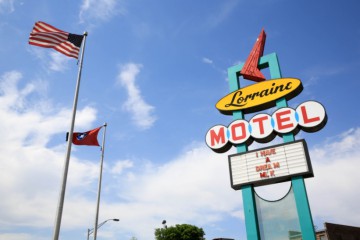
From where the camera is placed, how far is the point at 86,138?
19375mm

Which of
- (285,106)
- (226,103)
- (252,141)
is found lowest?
(252,141)

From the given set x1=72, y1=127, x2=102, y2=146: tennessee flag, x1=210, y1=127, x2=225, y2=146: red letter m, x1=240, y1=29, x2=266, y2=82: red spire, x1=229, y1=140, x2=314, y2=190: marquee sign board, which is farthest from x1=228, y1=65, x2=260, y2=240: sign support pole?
x1=72, y1=127, x2=102, y2=146: tennessee flag

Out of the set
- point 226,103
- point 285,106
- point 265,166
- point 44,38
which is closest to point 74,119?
point 44,38

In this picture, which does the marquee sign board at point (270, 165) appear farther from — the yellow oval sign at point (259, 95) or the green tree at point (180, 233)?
the green tree at point (180, 233)

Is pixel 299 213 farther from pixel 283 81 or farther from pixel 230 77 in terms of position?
pixel 230 77

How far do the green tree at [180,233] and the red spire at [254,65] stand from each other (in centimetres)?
3938

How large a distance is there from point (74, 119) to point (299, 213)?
11.0 metres

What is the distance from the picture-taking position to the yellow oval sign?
610 inches

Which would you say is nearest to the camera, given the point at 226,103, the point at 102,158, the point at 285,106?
the point at 285,106

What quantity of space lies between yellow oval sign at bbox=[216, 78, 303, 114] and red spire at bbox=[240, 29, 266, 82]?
679mm

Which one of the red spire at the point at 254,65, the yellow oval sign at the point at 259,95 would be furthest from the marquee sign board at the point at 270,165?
the red spire at the point at 254,65

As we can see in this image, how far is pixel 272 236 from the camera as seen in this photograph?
13.4 m

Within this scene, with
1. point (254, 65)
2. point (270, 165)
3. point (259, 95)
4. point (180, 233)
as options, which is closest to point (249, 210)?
point (270, 165)

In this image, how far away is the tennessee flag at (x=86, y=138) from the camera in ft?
61.4
